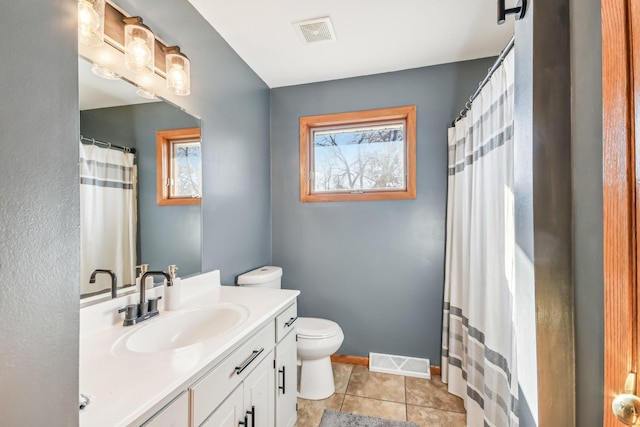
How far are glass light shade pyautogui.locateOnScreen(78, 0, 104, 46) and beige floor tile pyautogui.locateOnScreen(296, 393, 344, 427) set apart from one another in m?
2.14

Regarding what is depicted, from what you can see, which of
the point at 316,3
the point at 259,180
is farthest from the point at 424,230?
the point at 316,3

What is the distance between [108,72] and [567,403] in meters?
1.85

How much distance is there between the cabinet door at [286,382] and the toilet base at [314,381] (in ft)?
0.97

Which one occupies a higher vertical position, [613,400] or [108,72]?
[108,72]

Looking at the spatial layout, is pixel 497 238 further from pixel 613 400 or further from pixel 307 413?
pixel 307 413

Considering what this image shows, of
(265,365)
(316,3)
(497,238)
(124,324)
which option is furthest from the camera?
(316,3)

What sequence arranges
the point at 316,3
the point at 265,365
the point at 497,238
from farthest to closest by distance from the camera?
the point at 316,3 < the point at 497,238 < the point at 265,365

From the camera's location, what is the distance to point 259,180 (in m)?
2.38

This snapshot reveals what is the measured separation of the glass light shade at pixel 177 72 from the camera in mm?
1405

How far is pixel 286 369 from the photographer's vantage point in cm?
151

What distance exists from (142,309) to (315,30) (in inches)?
73.0

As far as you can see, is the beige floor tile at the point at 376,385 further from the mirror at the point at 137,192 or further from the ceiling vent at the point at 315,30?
the ceiling vent at the point at 315,30

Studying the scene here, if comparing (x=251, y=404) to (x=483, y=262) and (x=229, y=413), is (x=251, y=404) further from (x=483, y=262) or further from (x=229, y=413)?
(x=483, y=262)

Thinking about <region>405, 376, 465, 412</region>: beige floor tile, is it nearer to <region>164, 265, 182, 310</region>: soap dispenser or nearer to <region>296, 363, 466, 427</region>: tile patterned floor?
<region>296, 363, 466, 427</region>: tile patterned floor
